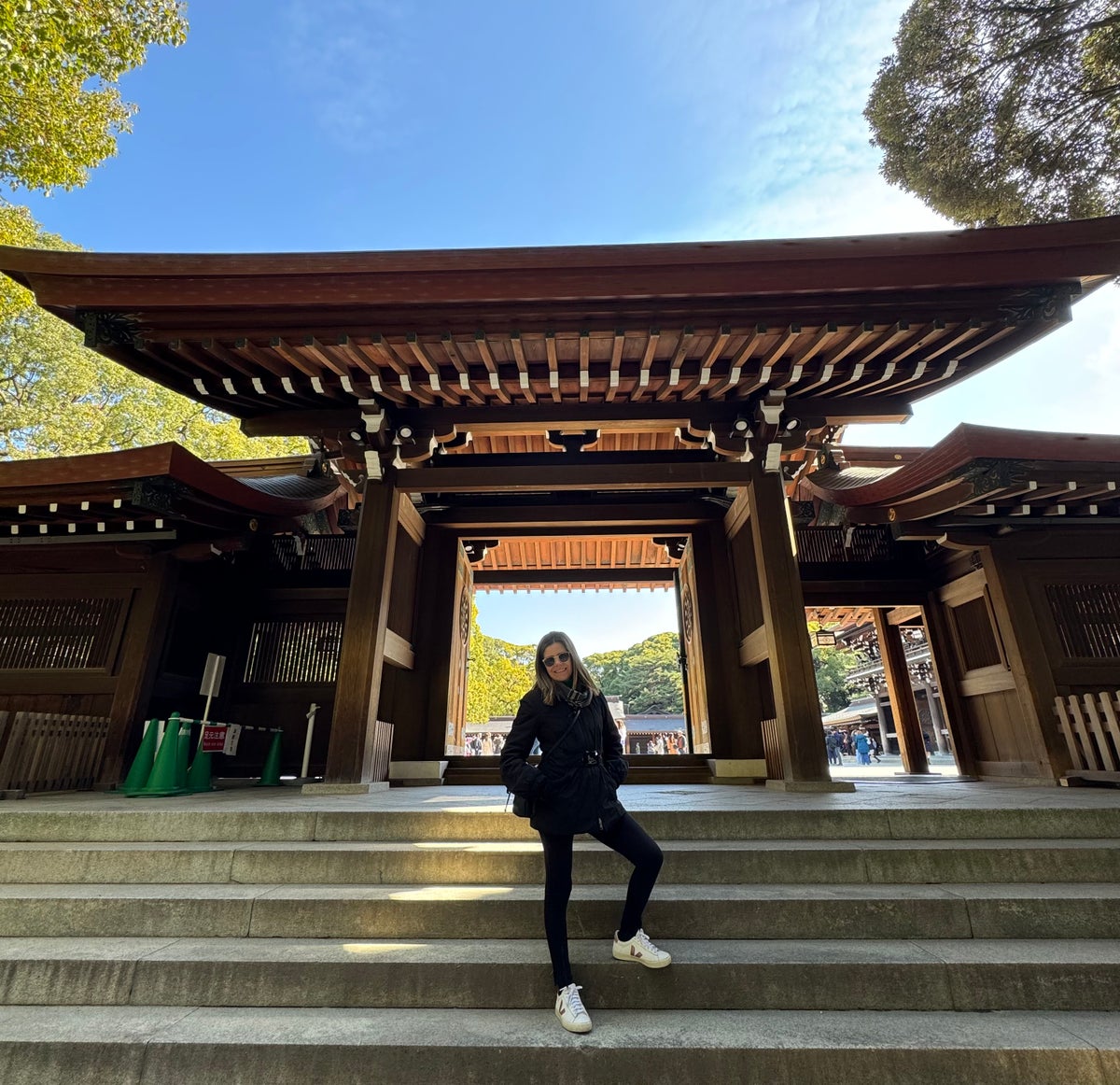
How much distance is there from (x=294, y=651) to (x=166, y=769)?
7.11 feet

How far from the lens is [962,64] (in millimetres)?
6676

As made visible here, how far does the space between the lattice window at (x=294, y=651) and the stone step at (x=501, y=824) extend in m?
3.35

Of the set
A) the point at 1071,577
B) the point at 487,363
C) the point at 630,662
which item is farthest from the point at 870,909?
the point at 630,662

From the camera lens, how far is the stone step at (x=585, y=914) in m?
2.42

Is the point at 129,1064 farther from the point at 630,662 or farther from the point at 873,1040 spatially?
the point at 630,662

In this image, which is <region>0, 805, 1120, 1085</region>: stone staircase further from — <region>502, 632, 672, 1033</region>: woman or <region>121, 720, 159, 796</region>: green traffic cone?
<region>121, 720, 159, 796</region>: green traffic cone

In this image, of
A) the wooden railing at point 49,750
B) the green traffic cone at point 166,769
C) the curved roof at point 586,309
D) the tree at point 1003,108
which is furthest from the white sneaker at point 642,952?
the tree at point 1003,108

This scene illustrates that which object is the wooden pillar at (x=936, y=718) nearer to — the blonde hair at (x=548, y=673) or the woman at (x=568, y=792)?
the woman at (x=568, y=792)

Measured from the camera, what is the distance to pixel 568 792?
2.04 m

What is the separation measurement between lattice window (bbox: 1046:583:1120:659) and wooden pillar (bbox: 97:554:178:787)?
934 centimetres

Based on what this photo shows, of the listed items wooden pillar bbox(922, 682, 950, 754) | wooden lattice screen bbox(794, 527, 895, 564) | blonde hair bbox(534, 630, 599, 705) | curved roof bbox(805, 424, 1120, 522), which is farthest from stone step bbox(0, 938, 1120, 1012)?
wooden pillar bbox(922, 682, 950, 754)

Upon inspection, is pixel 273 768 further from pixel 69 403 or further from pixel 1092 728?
pixel 69 403

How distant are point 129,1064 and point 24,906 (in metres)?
1.30

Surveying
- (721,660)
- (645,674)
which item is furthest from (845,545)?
(645,674)
